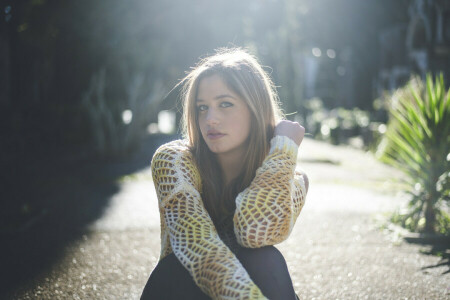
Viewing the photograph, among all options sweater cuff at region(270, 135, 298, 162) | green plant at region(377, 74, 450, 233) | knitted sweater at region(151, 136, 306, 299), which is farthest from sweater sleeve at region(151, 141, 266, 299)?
green plant at region(377, 74, 450, 233)

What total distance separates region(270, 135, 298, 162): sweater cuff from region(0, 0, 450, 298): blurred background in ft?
3.18

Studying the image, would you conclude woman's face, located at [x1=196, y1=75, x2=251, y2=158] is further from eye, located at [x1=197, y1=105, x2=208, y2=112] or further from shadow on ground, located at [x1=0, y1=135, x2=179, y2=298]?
shadow on ground, located at [x1=0, y1=135, x2=179, y2=298]

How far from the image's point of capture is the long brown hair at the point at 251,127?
213 cm

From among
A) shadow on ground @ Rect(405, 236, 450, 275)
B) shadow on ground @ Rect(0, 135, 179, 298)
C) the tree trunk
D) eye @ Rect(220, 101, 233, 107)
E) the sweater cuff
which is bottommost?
shadow on ground @ Rect(0, 135, 179, 298)

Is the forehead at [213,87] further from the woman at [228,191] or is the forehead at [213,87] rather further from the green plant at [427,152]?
the green plant at [427,152]

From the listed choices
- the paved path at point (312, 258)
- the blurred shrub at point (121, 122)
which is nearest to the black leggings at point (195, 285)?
the paved path at point (312, 258)

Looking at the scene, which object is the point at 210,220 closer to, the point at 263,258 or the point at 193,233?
the point at 193,233

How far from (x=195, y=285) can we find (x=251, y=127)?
86cm

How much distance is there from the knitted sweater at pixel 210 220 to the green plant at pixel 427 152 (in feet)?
8.81

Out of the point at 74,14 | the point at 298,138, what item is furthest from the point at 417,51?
the point at 298,138

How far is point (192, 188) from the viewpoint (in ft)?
6.32

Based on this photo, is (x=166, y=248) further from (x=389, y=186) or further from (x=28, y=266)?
(x=389, y=186)

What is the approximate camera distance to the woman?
68.5 inches

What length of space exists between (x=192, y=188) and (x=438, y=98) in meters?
3.32
